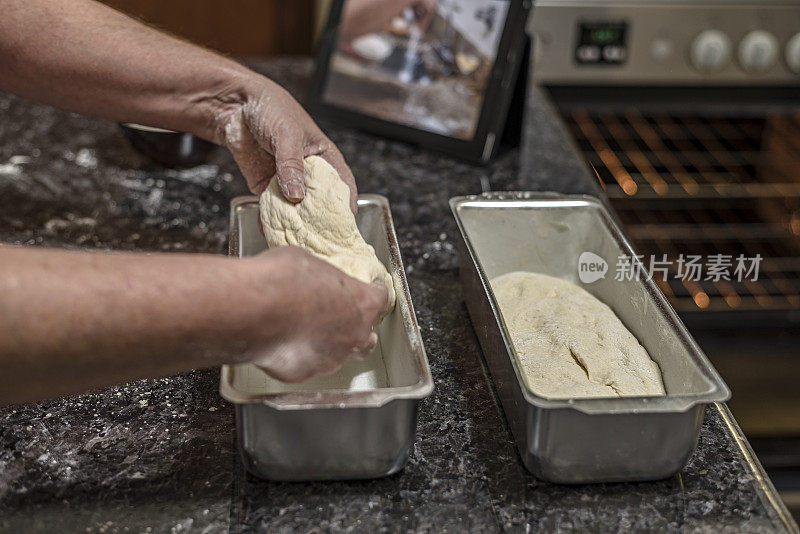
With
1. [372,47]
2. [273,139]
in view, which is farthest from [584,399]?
[372,47]

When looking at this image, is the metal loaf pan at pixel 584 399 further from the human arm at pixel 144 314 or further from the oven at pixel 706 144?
the oven at pixel 706 144

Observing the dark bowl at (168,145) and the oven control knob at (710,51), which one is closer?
the dark bowl at (168,145)

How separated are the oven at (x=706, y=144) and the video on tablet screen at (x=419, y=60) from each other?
48cm

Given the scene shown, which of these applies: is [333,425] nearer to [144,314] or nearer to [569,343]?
[144,314]

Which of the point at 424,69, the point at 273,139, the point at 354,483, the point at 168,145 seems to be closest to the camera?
the point at 354,483

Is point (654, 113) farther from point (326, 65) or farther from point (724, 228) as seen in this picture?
point (326, 65)

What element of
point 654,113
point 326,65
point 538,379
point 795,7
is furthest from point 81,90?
point 795,7

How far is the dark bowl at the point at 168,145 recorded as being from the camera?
5.16 ft

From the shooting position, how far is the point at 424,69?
1718 mm

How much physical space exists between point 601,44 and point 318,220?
4.24 feet

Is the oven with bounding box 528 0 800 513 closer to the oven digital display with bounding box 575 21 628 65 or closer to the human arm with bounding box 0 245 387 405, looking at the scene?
the oven digital display with bounding box 575 21 628 65

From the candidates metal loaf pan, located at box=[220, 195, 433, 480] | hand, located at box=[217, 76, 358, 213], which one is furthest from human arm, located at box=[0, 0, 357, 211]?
metal loaf pan, located at box=[220, 195, 433, 480]

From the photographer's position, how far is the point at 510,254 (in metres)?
1.33

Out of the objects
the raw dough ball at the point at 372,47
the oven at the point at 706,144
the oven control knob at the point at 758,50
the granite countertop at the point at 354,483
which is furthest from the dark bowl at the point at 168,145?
the oven control knob at the point at 758,50
